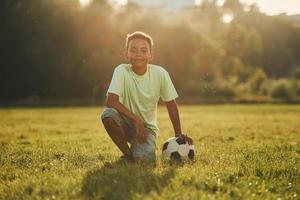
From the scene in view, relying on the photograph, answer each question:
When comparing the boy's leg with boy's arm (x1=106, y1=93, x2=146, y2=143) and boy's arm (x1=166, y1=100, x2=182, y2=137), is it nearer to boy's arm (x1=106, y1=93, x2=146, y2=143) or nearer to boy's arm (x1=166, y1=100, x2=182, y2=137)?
boy's arm (x1=106, y1=93, x2=146, y2=143)

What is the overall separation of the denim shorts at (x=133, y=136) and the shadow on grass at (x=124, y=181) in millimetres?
645

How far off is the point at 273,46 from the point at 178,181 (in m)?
78.2

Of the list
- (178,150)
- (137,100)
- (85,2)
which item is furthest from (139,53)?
(85,2)

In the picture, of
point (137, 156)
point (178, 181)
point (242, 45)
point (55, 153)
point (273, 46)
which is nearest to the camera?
point (178, 181)

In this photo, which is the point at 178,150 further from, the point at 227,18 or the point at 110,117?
the point at 227,18

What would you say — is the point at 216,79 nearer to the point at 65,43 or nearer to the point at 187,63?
A: the point at 187,63

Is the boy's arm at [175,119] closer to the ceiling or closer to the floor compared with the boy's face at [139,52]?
closer to the floor

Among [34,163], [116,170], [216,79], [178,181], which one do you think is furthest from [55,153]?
[216,79]

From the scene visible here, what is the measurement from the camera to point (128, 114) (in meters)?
6.43

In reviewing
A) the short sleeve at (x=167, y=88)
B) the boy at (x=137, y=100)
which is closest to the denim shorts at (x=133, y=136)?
the boy at (x=137, y=100)

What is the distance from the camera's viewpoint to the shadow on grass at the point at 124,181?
448 centimetres

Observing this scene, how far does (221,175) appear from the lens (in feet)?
17.3

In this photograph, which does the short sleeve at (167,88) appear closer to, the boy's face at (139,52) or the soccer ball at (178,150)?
the boy's face at (139,52)

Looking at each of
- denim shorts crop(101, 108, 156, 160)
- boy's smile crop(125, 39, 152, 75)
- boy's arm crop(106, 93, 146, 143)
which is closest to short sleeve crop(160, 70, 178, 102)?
boy's smile crop(125, 39, 152, 75)
